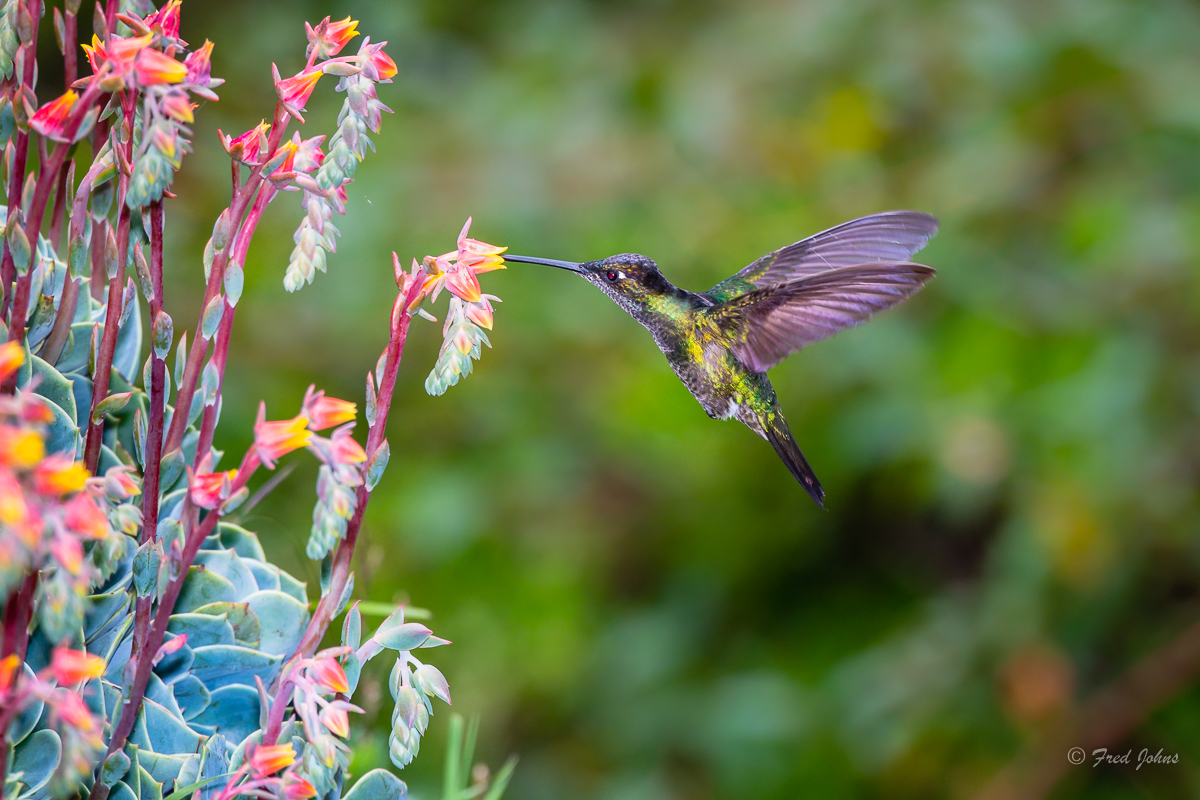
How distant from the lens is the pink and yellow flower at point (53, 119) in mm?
402

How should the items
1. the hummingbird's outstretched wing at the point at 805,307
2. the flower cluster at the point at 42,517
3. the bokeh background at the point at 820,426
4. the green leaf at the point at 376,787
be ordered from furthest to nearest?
1. the bokeh background at the point at 820,426
2. the hummingbird's outstretched wing at the point at 805,307
3. the green leaf at the point at 376,787
4. the flower cluster at the point at 42,517

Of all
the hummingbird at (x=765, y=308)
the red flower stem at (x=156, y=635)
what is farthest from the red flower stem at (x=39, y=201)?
the hummingbird at (x=765, y=308)

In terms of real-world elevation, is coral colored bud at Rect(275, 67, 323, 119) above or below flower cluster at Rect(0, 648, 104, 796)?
above

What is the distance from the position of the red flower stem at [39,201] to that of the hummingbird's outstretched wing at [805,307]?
1.56ft

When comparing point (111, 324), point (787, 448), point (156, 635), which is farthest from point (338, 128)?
point (787, 448)

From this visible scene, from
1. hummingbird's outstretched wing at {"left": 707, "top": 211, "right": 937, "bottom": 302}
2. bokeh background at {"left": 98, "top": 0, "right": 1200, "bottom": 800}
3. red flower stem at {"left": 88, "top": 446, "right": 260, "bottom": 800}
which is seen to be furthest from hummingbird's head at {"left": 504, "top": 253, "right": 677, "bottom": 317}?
bokeh background at {"left": 98, "top": 0, "right": 1200, "bottom": 800}

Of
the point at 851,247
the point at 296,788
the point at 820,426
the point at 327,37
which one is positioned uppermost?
the point at 820,426

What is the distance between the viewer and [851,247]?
0.85 meters

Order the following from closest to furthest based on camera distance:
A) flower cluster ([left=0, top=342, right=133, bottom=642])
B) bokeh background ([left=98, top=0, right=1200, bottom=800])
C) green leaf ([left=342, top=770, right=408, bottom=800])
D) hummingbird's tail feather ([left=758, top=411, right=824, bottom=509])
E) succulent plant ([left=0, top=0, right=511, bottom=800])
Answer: flower cluster ([left=0, top=342, right=133, bottom=642])
succulent plant ([left=0, top=0, right=511, bottom=800])
green leaf ([left=342, top=770, right=408, bottom=800])
hummingbird's tail feather ([left=758, top=411, right=824, bottom=509])
bokeh background ([left=98, top=0, right=1200, bottom=800])

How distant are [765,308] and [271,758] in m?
0.55

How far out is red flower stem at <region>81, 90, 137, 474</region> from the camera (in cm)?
43

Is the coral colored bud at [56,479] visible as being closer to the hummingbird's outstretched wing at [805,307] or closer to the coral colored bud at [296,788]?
the coral colored bud at [296,788]

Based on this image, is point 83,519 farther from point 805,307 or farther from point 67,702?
point 805,307

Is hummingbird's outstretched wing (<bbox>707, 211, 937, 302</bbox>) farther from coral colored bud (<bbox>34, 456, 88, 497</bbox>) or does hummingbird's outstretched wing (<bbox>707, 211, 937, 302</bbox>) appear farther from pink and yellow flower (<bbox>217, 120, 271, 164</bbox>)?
coral colored bud (<bbox>34, 456, 88, 497</bbox>)
